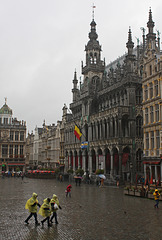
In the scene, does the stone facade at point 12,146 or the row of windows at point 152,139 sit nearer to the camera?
the row of windows at point 152,139

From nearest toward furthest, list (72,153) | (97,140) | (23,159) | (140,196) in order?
1. (140,196)
2. (97,140)
3. (72,153)
4. (23,159)

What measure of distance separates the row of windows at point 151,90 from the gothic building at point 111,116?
343 inches

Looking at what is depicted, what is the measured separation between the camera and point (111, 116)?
55.0 meters

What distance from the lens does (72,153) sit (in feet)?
248

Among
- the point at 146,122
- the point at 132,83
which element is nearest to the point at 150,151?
the point at 146,122

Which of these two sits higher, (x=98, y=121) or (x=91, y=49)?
(x=91, y=49)

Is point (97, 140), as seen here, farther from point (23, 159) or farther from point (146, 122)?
point (23, 159)

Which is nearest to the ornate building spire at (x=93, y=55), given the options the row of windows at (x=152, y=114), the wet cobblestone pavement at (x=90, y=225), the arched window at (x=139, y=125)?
the arched window at (x=139, y=125)

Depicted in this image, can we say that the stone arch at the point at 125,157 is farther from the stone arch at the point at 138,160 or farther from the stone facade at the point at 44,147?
the stone facade at the point at 44,147

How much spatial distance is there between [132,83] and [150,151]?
1607cm

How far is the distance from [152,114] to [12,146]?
80.0m

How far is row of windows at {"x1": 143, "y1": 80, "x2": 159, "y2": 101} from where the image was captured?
136 ft

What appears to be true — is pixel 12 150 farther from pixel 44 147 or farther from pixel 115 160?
pixel 115 160

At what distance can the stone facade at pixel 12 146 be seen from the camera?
361 feet
